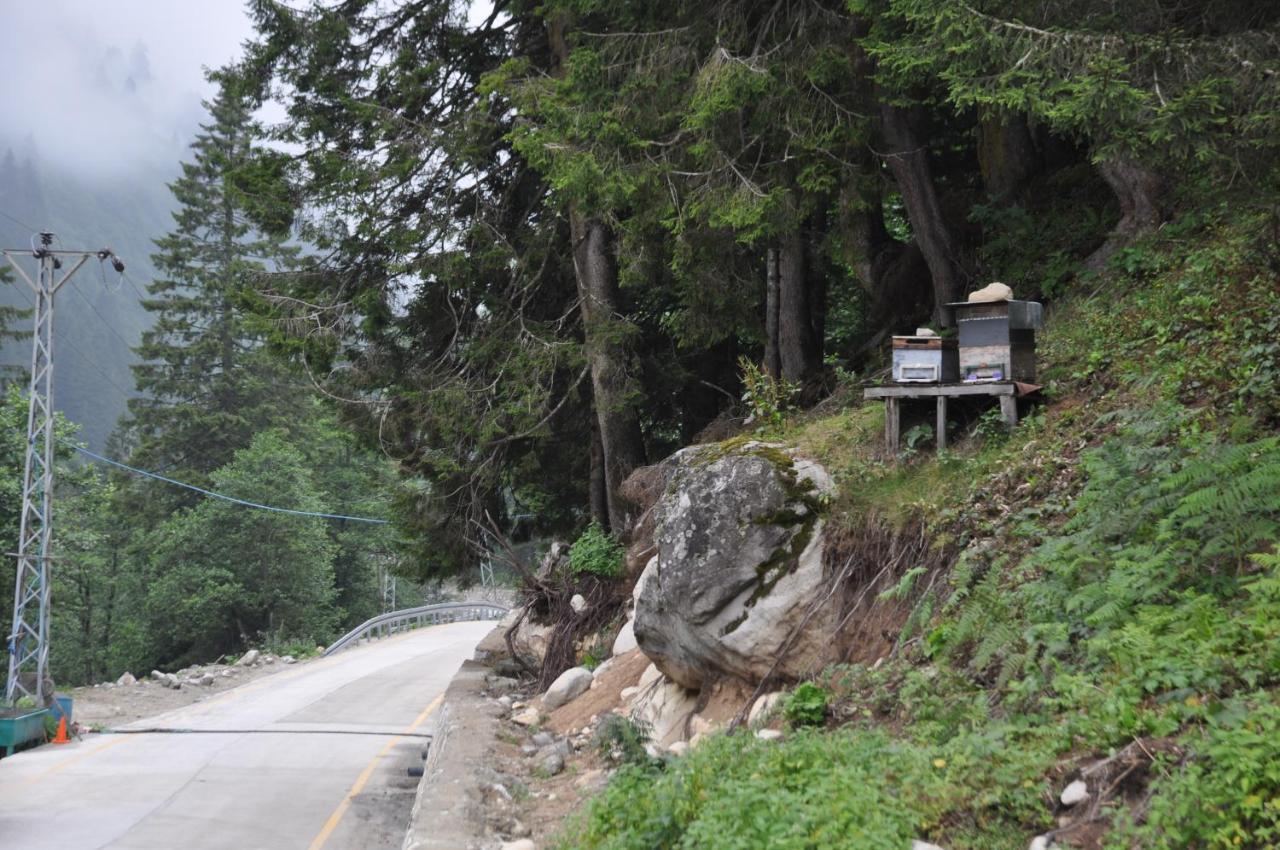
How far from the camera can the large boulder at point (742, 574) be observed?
27.0ft

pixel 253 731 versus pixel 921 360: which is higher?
pixel 921 360

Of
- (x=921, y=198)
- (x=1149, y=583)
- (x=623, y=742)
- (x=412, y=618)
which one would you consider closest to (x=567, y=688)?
(x=623, y=742)

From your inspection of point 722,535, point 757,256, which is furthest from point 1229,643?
point 757,256

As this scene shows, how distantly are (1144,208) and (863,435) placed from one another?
4.41 meters

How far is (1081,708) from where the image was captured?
16.1 ft

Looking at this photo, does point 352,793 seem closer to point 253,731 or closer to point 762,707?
point 253,731

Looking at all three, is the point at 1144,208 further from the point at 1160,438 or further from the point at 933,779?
the point at 933,779

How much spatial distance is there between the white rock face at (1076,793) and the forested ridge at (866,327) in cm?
10

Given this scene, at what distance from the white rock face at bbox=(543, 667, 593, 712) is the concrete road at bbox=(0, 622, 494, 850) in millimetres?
2009

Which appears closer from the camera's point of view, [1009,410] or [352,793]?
[1009,410]

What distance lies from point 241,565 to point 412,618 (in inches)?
298

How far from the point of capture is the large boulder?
8.22 metres

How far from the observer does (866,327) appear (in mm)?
14727

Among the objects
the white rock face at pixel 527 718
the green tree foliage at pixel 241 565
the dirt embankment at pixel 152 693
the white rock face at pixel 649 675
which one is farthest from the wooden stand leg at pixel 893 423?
the green tree foliage at pixel 241 565
